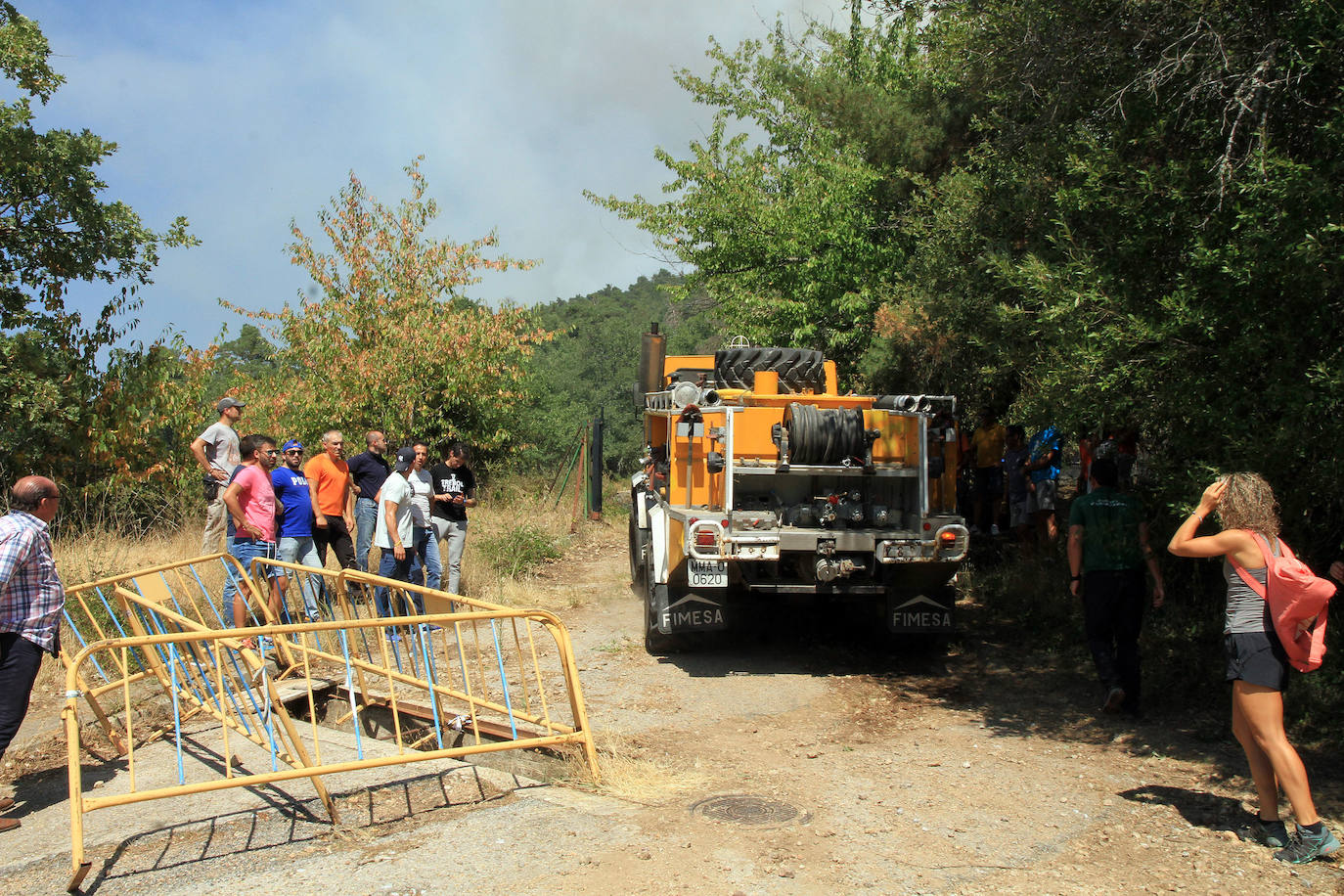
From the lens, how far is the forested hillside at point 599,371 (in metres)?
20.4

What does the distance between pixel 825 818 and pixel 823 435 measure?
11.5 feet

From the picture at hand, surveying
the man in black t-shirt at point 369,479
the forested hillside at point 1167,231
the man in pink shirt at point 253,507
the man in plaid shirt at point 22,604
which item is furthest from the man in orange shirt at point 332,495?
the forested hillside at point 1167,231

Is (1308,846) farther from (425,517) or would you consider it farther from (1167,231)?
(425,517)

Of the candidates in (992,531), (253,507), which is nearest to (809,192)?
(992,531)

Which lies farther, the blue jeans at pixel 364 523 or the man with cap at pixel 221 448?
the blue jeans at pixel 364 523

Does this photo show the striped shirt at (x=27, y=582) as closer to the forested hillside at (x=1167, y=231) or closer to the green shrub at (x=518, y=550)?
the forested hillside at (x=1167, y=231)

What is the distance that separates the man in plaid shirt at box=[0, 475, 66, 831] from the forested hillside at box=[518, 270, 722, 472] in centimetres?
690

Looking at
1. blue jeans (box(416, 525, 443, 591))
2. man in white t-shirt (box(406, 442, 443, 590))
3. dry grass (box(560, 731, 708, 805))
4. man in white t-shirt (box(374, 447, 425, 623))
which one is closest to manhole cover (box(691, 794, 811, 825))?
dry grass (box(560, 731, 708, 805))

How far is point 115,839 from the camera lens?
4625 mm

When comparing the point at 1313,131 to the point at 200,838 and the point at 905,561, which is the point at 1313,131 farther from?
the point at 200,838

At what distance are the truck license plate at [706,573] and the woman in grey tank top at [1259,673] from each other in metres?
3.53

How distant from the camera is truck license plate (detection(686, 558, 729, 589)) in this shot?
7.44 m

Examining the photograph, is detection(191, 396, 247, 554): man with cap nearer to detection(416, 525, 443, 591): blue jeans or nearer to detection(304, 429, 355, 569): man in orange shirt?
detection(304, 429, 355, 569): man in orange shirt

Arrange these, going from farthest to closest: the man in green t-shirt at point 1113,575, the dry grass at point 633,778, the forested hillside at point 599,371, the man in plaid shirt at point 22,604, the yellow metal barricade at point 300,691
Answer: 1. the forested hillside at point 599,371
2. the man in green t-shirt at point 1113,575
3. the dry grass at point 633,778
4. the man in plaid shirt at point 22,604
5. the yellow metal barricade at point 300,691
